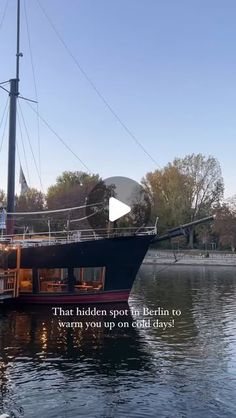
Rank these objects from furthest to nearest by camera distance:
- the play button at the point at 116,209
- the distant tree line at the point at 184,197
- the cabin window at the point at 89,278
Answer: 1. the distant tree line at the point at 184,197
2. the play button at the point at 116,209
3. the cabin window at the point at 89,278

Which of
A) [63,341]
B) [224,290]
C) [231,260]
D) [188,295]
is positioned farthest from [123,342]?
[231,260]

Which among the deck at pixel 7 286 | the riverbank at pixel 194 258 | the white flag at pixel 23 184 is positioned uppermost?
the white flag at pixel 23 184

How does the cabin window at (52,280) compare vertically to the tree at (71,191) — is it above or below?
below

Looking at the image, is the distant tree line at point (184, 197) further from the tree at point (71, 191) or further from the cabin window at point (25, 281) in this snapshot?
the cabin window at point (25, 281)

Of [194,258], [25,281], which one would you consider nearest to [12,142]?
[25,281]

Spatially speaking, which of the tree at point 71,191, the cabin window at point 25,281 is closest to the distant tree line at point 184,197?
the tree at point 71,191

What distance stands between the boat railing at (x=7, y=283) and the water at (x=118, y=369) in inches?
88.4

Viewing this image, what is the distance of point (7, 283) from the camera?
29.7 meters

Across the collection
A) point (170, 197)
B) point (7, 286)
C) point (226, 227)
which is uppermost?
point (170, 197)

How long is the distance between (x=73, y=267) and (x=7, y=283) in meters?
3.95

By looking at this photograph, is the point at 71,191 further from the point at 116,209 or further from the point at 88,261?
the point at 88,261

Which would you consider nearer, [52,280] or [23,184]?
[52,280]

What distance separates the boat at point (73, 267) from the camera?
30.4 meters

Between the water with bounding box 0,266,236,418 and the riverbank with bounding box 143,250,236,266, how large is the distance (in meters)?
51.2
